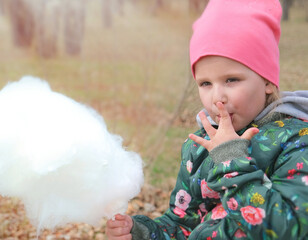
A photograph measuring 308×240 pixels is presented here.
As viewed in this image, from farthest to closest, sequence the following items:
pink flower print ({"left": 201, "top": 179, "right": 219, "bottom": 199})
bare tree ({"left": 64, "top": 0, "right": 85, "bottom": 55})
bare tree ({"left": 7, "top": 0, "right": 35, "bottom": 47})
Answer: bare tree ({"left": 7, "top": 0, "right": 35, "bottom": 47}), bare tree ({"left": 64, "top": 0, "right": 85, "bottom": 55}), pink flower print ({"left": 201, "top": 179, "right": 219, "bottom": 199})

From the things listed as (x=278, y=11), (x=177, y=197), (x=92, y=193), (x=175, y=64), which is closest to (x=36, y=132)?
(x=92, y=193)

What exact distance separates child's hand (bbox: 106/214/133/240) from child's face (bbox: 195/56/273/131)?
630 millimetres

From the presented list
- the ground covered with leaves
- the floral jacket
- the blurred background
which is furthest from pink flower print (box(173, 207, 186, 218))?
the blurred background

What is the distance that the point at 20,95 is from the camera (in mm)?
1587

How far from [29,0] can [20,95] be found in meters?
7.26

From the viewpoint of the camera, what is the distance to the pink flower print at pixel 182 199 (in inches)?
69.7

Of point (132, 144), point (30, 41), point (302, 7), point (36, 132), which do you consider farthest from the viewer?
point (30, 41)

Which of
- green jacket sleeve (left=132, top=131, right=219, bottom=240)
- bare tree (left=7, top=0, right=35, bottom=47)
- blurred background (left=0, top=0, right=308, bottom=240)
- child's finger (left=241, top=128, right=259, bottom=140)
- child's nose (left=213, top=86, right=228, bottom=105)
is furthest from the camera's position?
bare tree (left=7, top=0, right=35, bottom=47)

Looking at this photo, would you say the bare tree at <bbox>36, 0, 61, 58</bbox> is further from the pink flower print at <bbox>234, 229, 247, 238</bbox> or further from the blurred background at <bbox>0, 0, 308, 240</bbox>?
the pink flower print at <bbox>234, 229, 247, 238</bbox>

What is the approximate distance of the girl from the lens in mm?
1274

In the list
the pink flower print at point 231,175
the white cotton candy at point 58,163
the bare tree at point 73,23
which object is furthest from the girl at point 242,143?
the bare tree at point 73,23

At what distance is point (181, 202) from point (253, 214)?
56cm

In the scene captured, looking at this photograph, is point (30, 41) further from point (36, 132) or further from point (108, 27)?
point (36, 132)

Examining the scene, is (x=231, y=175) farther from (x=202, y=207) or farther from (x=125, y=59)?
(x=125, y=59)
